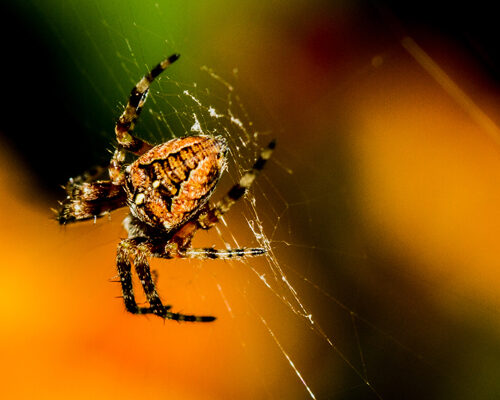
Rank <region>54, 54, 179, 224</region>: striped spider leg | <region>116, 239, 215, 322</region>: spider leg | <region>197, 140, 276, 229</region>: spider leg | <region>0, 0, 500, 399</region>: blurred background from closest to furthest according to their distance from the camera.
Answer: <region>197, 140, 276, 229</region>: spider leg, <region>54, 54, 179, 224</region>: striped spider leg, <region>116, 239, 215, 322</region>: spider leg, <region>0, 0, 500, 399</region>: blurred background

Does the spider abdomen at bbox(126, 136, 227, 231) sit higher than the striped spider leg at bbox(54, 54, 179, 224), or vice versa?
the striped spider leg at bbox(54, 54, 179, 224)

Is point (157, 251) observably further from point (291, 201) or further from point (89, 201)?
point (291, 201)

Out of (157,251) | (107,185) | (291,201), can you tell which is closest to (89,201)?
(107,185)

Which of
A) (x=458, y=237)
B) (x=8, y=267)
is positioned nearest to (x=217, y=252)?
(x=458, y=237)

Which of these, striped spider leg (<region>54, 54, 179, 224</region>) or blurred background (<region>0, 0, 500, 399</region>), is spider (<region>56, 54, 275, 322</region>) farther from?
blurred background (<region>0, 0, 500, 399</region>)

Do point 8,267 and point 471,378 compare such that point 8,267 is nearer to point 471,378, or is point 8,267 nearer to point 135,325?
point 135,325

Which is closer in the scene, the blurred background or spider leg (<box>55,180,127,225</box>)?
spider leg (<box>55,180,127,225</box>)

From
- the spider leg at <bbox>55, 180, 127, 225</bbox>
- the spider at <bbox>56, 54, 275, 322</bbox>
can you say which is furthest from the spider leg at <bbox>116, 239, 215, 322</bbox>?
the spider leg at <bbox>55, 180, 127, 225</bbox>
